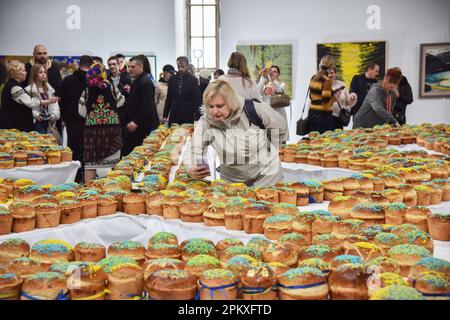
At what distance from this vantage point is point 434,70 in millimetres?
11430

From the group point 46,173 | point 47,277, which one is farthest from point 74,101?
point 47,277

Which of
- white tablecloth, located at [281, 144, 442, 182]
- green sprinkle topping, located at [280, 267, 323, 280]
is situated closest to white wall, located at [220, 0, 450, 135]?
white tablecloth, located at [281, 144, 442, 182]

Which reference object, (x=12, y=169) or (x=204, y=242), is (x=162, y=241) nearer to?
(x=204, y=242)

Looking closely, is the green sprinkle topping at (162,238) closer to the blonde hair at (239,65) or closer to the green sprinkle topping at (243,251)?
the green sprinkle topping at (243,251)

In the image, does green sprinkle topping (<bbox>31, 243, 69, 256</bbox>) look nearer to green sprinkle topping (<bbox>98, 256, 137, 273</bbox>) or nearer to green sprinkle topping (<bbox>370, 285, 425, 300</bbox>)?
green sprinkle topping (<bbox>98, 256, 137, 273</bbox>)

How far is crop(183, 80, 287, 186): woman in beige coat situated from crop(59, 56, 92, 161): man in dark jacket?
134 inches

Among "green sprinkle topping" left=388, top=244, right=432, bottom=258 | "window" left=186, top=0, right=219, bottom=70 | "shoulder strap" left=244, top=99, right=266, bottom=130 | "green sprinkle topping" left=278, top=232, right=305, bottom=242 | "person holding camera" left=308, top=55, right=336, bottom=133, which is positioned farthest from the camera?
"window" left=186, top=0, right=219, bottom=70

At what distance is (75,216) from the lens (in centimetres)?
309

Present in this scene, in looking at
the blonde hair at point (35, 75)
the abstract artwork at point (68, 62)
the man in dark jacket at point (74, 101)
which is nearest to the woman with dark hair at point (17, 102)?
the blonde hair at point (35, 75)

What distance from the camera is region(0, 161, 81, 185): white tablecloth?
16.6 feet

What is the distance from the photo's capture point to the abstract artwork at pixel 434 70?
11320mm

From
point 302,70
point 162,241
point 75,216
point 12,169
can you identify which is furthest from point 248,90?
point 302,70

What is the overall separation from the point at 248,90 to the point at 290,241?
11.6 ft

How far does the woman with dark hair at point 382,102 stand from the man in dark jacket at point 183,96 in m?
2.54
